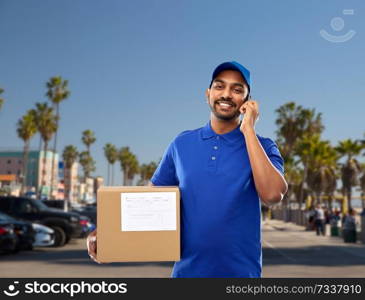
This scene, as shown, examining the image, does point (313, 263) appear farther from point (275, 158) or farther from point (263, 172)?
point (263, 172)

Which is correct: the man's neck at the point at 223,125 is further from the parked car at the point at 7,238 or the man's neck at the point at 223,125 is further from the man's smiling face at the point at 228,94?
the parked car at the point at 7,238

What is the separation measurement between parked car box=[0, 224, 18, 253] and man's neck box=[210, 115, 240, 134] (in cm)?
1511

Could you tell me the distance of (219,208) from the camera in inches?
98.8

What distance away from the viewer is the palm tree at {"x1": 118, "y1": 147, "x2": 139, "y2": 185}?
11269 cm

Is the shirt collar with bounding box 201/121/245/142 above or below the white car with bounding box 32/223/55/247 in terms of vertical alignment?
above

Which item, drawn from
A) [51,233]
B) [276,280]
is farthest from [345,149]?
[276,280]

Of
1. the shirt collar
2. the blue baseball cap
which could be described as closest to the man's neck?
the shirt collar

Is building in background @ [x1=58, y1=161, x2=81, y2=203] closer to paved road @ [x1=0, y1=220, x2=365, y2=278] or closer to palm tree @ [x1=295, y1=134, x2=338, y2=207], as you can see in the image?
palm tree @ [x1=295, y1=134, x2=338, y2=207]

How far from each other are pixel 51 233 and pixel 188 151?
736 inches

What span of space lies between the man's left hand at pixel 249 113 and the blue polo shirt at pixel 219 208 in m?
0.13

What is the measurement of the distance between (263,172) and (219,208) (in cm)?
26

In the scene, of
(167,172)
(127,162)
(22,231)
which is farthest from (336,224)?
(127,162)

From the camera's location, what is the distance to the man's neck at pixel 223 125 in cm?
269

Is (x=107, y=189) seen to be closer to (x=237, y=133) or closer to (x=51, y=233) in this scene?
(x=237, y=133)
